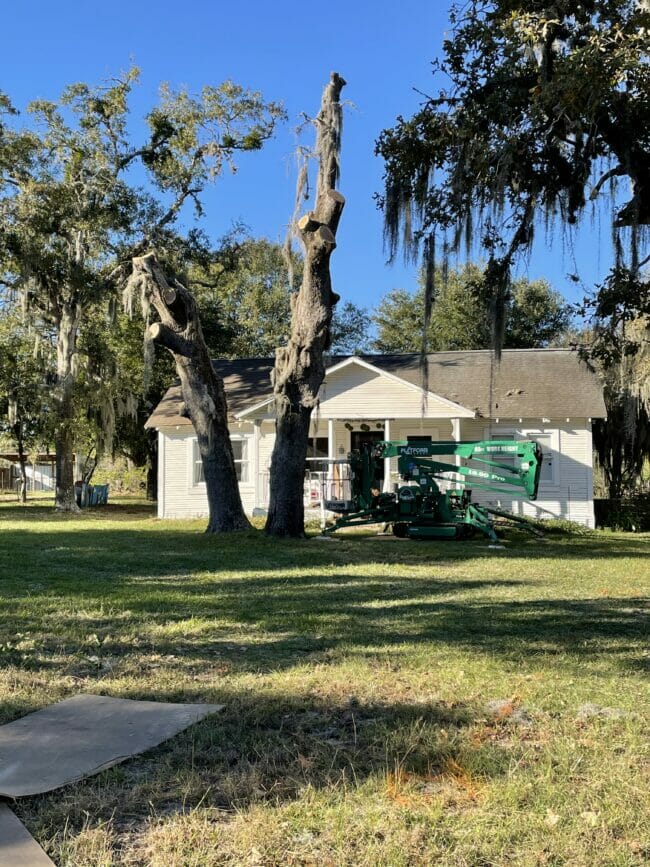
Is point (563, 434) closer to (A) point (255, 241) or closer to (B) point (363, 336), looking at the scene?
(A) point (255, 241)

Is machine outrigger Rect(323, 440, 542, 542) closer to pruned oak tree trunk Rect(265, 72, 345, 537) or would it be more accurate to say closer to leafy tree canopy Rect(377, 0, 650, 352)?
pruned oak tree trunk Rect(265, 72, 345, 537)

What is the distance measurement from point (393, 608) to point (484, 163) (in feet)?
15.0

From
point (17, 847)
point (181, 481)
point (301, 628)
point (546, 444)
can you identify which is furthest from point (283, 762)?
point (181, 481)

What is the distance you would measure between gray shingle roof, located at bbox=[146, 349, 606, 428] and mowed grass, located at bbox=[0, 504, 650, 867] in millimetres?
10585

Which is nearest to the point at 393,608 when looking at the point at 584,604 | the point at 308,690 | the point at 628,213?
the point at 584,604

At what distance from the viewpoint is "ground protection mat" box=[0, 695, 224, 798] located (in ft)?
10.3

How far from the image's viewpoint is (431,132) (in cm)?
863

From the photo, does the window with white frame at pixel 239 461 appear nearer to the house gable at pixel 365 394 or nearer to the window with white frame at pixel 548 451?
the house gable at pixel 365 394

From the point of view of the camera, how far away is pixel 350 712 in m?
3.95

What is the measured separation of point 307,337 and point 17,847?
1142 cm

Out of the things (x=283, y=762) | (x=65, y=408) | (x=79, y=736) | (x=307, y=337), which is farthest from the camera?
(x=65, y=408)

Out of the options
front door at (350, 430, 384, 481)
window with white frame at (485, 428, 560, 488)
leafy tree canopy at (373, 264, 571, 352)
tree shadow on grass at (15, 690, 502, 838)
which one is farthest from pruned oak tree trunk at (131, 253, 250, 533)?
leafy tree canopy at (373, 264, 571, 352)

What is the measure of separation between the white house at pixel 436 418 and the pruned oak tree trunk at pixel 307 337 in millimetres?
3639

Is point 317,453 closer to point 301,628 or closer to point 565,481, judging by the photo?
point 565,481
